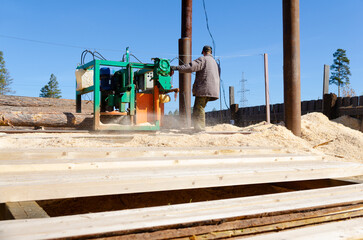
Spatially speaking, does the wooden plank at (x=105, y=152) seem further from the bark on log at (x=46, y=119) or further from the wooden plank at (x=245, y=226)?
the bark on log at (x=46, y=119)

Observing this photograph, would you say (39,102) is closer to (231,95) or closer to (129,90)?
(129,90)

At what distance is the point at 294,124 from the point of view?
6734 mm

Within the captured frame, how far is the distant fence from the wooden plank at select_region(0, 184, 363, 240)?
6896 millimetres

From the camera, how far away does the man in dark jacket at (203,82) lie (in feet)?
21.6

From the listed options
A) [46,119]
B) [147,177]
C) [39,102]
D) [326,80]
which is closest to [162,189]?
[147,177]

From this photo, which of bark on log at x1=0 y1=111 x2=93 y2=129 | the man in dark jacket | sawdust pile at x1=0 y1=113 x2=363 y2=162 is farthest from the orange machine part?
bark on log at x1=0 y1=111 x2=93 y2=129

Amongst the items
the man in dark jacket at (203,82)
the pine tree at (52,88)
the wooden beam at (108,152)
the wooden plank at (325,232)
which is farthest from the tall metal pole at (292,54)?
the pine tree at (52,88)

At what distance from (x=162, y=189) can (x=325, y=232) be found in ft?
3.86

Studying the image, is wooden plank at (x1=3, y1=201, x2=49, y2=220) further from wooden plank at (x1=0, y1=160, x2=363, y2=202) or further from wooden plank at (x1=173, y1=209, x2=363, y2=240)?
wooden plank at (x1=173, y1=209, x2=363, y2=240)

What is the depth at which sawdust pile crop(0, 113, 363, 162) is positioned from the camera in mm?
4363

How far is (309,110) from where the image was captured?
10.0 meters

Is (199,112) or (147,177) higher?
(199,112)

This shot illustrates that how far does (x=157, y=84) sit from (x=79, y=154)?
4.03 m

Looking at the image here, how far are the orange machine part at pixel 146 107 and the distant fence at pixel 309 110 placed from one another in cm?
470
